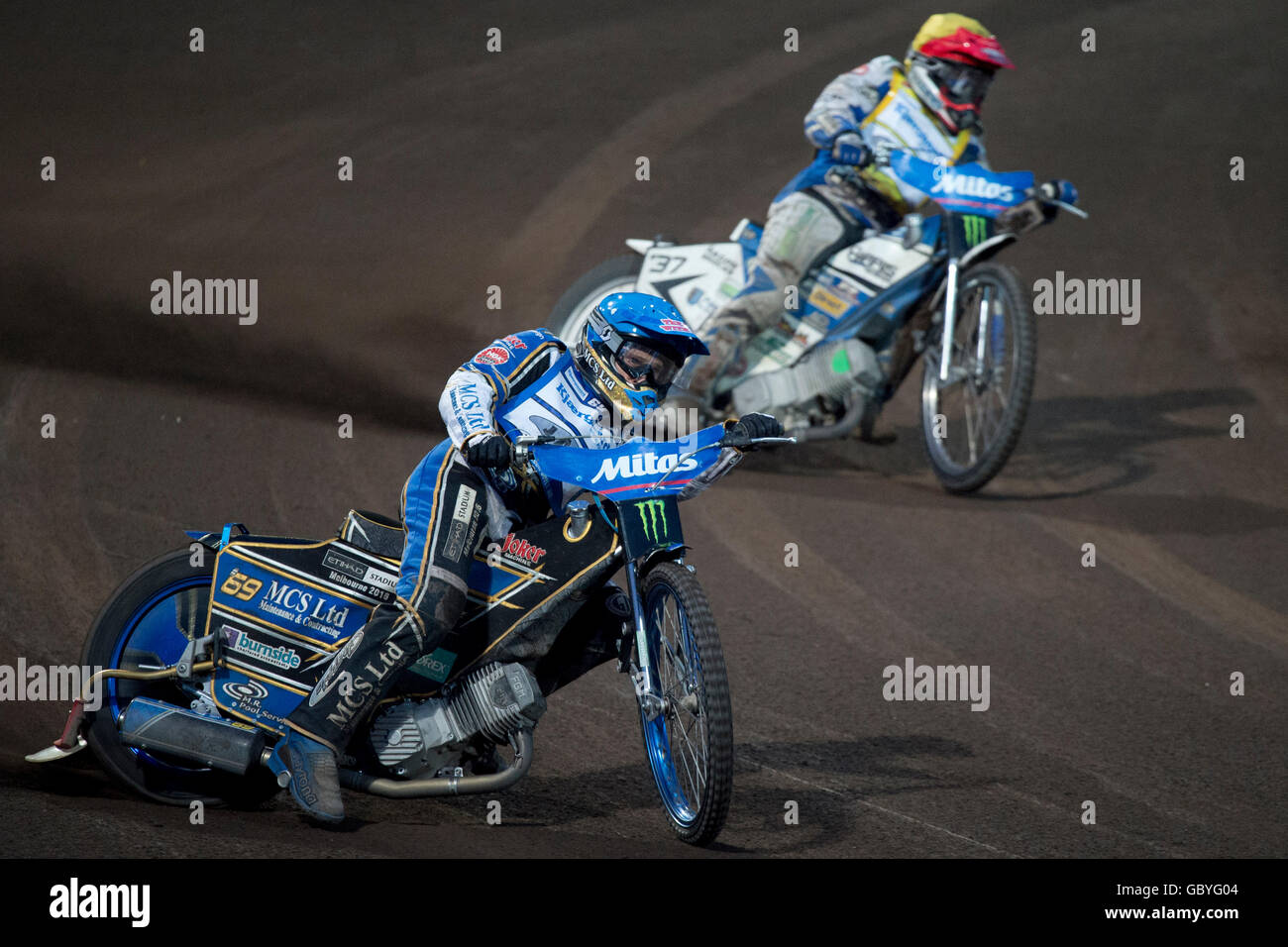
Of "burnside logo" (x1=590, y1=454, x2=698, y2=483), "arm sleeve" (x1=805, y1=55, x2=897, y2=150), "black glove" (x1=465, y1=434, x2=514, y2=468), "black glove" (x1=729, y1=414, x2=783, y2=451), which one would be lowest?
"burnside logo" (x1=590, y1=454, x2=698, y2=483)

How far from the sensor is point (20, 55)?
53.5 ft

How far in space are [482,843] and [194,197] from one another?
10.1 meters

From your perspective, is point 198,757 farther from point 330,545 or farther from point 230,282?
point 230,282

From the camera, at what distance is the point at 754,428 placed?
15.7ft

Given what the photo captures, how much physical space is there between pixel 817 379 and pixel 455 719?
4.89 m

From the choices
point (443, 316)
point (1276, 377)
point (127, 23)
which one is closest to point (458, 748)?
point (443, 316)

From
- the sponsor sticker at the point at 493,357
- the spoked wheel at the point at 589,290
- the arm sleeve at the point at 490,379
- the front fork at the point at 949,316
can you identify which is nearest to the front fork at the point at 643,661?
the arm sleeve at the point at 490,379

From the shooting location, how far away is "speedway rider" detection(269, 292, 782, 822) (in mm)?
4926

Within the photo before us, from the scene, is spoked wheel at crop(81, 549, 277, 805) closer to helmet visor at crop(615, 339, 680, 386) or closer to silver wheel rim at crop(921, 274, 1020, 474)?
helmet visor at crop(615, 339, 680, 386)

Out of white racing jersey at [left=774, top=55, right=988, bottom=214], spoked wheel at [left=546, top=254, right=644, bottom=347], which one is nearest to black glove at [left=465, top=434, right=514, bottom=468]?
white racing jersey at [left=774, top=55, right=988, bottom=214]

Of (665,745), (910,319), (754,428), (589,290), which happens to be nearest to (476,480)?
(754,428)

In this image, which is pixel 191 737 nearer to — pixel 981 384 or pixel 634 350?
pixel 634 350

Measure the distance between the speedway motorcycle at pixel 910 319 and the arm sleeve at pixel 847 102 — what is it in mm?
300

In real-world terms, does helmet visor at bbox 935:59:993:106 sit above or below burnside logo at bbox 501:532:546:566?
above
